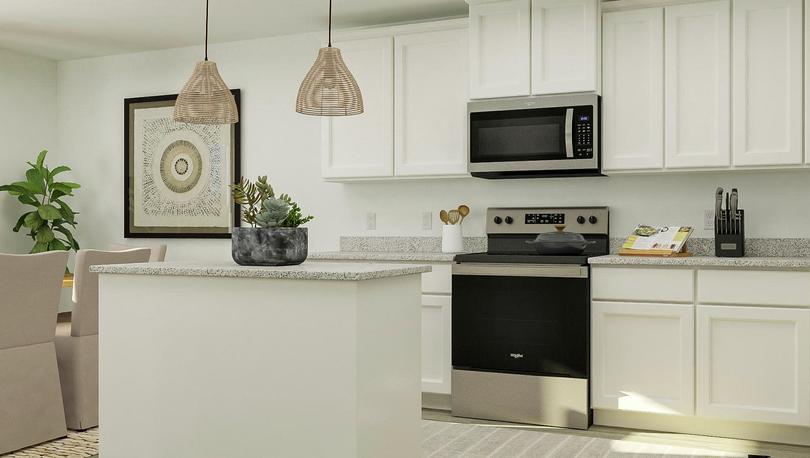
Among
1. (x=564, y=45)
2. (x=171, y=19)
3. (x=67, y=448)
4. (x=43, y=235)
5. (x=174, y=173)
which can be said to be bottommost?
(x=67, y=448)

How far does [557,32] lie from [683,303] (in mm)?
1573

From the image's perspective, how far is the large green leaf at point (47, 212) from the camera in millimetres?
5789

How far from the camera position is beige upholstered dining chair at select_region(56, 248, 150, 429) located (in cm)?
412

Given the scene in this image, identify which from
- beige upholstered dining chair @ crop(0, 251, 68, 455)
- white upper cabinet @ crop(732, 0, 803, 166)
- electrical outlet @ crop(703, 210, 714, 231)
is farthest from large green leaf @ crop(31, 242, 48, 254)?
white upper cabinet @ crop(732, 0, 803, 166)

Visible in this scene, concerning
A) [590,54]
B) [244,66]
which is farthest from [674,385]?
[244,66]

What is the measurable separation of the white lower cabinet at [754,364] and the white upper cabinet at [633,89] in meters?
0.90

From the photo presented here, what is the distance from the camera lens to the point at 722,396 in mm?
3934

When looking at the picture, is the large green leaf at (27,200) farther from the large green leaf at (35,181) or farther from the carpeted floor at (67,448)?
the carpeted floor at (67,448)

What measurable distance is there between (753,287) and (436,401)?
1.79 meters

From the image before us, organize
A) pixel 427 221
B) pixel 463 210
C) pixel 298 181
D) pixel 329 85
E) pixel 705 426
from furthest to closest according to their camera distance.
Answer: pixel 298 181 < pixel 427 221 < pixel 463 210 < pixel 705 426 < pixel 329 85

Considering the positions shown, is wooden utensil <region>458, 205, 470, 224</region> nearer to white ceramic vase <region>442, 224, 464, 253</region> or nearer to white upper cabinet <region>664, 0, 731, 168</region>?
white ceramic vase <region>442, 224, 464, 253</region>

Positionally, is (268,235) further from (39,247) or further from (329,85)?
(39,247)

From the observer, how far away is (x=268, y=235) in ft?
9.24

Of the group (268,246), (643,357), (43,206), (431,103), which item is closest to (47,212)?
(43,206)
